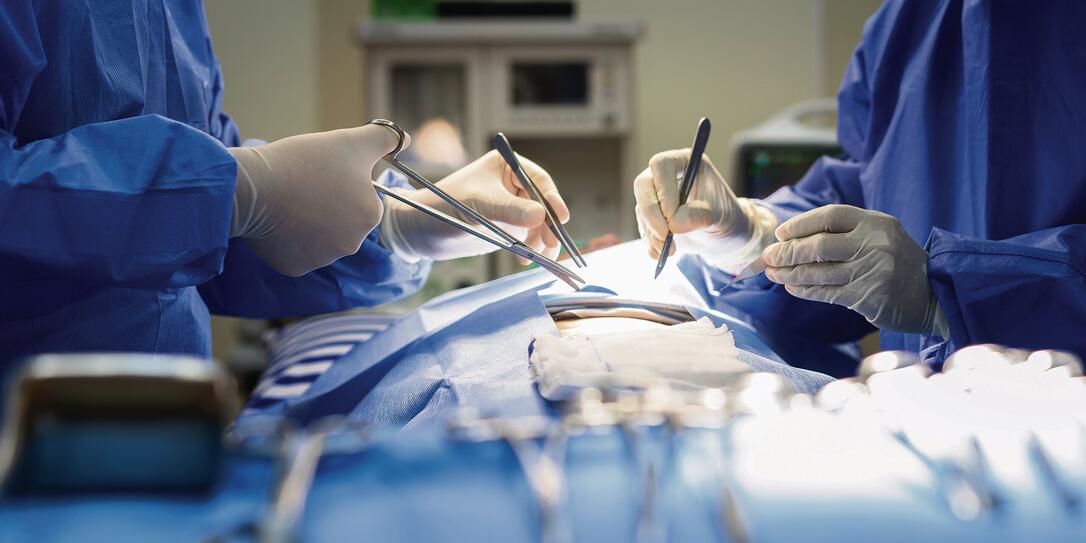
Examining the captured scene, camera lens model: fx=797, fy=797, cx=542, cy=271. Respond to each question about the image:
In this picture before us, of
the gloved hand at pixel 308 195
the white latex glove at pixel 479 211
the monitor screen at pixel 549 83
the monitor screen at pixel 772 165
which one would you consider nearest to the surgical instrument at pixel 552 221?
the white latex glove at pixel 479 211

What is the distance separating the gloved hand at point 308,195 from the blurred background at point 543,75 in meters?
2.36

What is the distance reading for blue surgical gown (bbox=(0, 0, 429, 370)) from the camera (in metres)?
0.87

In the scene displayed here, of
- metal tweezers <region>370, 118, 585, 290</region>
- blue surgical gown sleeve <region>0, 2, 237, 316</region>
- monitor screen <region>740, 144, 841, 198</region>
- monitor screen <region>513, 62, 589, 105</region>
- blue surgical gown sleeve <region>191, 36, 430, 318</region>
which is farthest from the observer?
monitor screen <region>513, 62, 589, 105</region>

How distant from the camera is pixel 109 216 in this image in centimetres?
88

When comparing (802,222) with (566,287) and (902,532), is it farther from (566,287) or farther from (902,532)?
(902,532)

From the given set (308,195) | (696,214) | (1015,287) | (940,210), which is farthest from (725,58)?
(308,195)

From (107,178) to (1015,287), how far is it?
3.77 ft

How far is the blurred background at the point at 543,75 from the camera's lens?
3.93 metres

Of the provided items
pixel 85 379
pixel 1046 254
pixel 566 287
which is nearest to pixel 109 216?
pixel 85 379

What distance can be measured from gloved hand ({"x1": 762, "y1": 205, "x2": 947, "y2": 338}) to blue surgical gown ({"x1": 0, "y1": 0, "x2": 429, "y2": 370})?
81cm

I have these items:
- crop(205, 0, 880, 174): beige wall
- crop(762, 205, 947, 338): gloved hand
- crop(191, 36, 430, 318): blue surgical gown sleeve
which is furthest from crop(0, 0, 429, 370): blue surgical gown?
crop(205, 0, 880, 174): beige wall

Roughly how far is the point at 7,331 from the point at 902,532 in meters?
1.10

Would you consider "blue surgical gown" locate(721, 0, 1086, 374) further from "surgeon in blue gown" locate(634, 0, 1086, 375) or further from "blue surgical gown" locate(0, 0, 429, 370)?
"blue surgical gown" locate(0, 0, 429, 370)

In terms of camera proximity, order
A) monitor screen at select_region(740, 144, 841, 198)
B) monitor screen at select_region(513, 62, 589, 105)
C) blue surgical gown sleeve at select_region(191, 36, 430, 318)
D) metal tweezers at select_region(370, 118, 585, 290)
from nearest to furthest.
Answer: metal tweezers at select_region(370, 118, 585, 290), blue surgical gown sleeve at select_region(191, 36, 430, 318), monitor screen at select_region(740, 144, 841, 198), monitor screen at select_region(513, 62, 589, 105)
